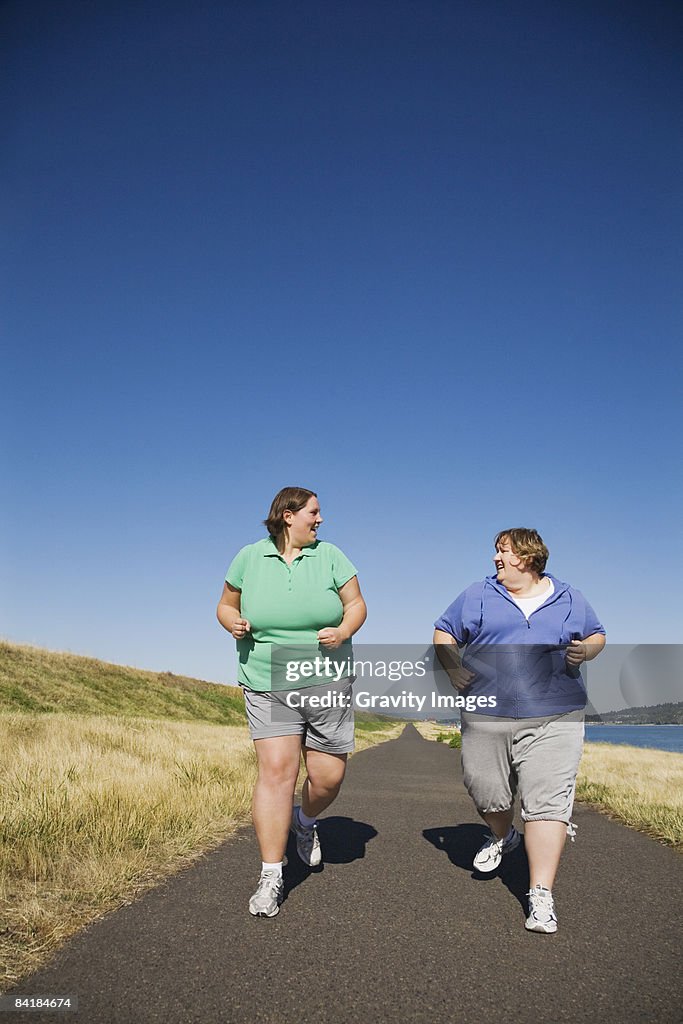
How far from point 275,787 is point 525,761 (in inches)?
52.9

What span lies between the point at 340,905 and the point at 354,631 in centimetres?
143

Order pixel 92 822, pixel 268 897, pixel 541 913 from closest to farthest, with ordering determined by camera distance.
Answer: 1. pixel 541 913
2. pixel 268 897
3. pixel 92 822

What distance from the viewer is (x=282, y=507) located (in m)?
4.41

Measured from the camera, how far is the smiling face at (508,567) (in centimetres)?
433

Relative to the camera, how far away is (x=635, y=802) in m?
8.03

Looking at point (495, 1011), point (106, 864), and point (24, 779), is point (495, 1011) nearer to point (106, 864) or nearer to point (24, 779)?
point (106, 864)

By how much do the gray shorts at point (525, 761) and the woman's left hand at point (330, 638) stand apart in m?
0.86

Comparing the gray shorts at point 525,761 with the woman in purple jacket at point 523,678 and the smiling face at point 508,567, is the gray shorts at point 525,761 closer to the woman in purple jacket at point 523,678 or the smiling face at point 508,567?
the woman in purple jacket at point 523,678

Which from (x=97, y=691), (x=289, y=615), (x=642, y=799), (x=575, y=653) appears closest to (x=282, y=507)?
(x=289, y=615)

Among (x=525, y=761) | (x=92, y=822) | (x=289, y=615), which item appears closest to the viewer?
(x=525, y=761)

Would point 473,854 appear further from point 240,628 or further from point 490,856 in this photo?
point 240,628

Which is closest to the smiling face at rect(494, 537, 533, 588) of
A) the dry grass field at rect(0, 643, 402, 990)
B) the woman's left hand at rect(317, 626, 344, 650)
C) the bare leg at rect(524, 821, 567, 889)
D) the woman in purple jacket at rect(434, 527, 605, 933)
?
the woman in purple jacket at rect(434, 527, 605, 933)

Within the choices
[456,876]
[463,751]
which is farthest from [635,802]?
[463,751]

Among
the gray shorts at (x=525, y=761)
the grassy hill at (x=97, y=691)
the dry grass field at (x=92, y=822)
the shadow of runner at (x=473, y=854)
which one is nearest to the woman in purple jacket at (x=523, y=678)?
the gray shorts at (x=525, y=761)
